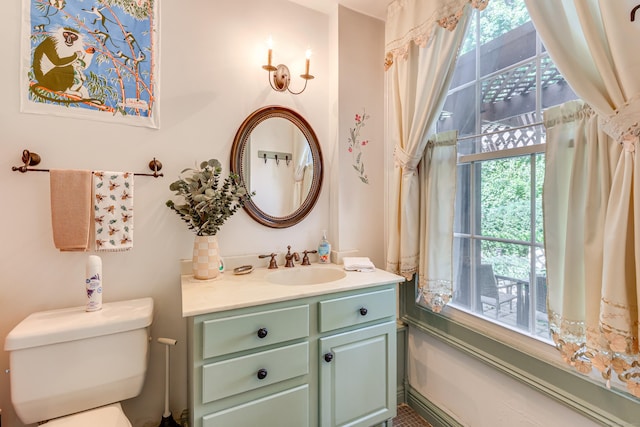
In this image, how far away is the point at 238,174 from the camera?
166cm

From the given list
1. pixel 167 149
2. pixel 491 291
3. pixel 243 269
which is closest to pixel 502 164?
pixel 491 291

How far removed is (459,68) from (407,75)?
283mm

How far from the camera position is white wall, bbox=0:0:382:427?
1.24m

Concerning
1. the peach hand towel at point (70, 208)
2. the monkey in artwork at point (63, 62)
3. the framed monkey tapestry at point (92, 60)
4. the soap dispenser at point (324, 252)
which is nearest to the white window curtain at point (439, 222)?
the soap dispenser at point (324, 252)

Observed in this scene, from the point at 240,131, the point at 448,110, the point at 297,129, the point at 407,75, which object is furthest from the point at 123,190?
the point at 448,110

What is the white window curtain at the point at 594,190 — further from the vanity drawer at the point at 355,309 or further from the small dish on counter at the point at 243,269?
the small dish on counter at the point at 243,269

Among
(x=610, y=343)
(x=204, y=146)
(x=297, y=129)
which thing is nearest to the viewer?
(x=610, y=343)

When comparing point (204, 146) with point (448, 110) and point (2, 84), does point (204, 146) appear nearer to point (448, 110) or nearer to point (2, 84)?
point (2, 84)

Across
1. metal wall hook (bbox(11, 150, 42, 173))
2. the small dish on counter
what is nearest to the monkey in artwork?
metal wall hook (bbox(11, 150, 42, 173))

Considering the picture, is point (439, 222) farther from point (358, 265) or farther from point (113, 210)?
point (113, 210)

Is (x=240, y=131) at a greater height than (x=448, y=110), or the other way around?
(x=448, y=110)

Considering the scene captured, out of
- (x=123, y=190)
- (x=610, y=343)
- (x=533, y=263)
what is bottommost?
(x=610, y=343)

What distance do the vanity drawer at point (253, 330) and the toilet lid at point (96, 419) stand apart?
1.41ft

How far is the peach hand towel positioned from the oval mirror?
2.30ft
